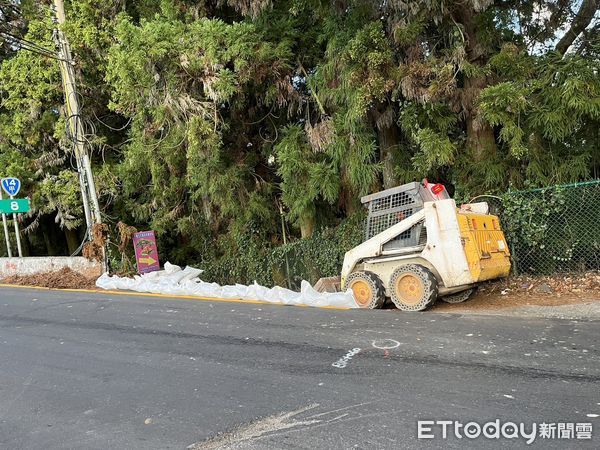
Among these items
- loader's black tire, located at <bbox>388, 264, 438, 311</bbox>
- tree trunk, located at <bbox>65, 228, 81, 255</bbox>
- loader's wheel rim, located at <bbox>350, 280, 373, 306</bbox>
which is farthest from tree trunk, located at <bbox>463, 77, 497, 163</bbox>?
tree trunk, located at <bbox>65, 228, 81, 255</bbox>

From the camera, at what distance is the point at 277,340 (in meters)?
5.91

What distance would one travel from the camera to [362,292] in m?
7.78

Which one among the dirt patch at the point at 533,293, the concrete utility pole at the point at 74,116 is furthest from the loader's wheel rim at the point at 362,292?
the concrete utility pole at the point at 74,116

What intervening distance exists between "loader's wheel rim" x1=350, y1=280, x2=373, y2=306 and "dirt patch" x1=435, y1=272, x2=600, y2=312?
3.48 feet

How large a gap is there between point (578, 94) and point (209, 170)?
7919 millimetres

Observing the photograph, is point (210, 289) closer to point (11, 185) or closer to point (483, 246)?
point (483, 246)

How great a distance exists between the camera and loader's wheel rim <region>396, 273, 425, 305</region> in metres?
7.07

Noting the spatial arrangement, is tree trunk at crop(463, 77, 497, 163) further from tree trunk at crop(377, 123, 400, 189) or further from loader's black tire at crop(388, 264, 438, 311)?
loader's black tire at crop(388, 264, 438, 311)

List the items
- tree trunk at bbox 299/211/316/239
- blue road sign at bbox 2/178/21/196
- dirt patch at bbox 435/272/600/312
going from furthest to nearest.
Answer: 1. blue road sign at bbox 2/178/21/196
2. tree trunk at bbox 299/211/316/239
3. dirt patch at bbox 435/272/600/312

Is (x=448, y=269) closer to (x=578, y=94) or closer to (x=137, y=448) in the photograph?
(x=578, y=94)

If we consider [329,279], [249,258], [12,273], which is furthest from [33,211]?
[329,279]

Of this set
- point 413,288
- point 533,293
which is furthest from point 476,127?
point 413,288

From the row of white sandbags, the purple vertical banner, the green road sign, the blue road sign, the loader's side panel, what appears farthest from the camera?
the green road sign

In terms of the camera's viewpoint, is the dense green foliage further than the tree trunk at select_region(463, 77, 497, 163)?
No
